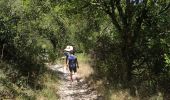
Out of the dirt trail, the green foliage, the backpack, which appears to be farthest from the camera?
the backpack

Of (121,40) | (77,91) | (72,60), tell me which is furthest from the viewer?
(72,60)

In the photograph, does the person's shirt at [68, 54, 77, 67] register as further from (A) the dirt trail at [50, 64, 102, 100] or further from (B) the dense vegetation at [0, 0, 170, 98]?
(B) the dense vegetation at [0, 0, 170, 98]

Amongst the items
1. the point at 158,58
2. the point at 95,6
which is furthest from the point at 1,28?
the point at 158,58

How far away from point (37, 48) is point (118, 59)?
4.37 meters

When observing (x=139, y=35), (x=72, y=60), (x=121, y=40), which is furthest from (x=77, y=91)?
(x=139, y=35)

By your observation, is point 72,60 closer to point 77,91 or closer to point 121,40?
point 77,91

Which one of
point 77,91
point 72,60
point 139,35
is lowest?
point 77,91

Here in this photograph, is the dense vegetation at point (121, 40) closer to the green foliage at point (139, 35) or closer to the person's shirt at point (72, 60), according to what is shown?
the green foliage at point (139, 35)

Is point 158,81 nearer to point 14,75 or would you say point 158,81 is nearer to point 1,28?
point 14,75

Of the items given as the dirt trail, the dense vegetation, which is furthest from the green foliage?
the dirt trail

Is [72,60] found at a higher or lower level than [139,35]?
lower

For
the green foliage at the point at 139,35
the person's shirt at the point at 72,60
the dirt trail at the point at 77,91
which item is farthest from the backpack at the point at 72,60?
the green foliage at the point at 139,35

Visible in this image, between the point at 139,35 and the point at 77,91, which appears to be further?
the point at 77,91

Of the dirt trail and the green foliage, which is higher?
the green foliage
